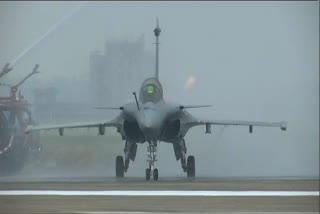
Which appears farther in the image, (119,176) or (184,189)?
(119,176)

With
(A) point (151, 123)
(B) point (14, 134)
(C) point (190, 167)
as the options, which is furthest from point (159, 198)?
(B) point (14, 134)

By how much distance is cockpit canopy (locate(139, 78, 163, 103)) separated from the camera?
126 feet

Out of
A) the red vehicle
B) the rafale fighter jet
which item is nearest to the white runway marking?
the rafale fighter jet

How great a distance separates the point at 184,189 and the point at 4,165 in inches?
1012

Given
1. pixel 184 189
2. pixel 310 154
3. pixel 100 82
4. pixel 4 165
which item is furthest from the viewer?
pixel 310 154

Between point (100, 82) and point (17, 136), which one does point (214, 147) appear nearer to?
point (100, 82)

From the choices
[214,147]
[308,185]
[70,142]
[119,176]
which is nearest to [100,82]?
[70,142]

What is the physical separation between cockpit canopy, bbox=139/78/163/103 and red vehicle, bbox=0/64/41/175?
13.6 meters

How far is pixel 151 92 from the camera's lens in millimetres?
38375

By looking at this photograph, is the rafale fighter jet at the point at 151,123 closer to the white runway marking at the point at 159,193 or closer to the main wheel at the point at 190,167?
the main wheel at the point at 190,167

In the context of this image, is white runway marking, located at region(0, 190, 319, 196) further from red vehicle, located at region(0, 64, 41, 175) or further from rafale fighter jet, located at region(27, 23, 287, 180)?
red vehicle, located at region(0, 64, 41, 175)

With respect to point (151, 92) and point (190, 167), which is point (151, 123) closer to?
point (151, 92)

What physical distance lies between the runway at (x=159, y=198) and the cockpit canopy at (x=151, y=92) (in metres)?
8.74

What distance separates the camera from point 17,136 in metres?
53.0
